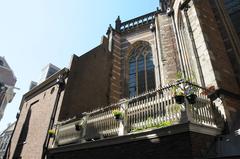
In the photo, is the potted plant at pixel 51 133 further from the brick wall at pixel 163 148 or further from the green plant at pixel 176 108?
the green plant at pixel 176 108

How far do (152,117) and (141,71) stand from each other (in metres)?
7.77

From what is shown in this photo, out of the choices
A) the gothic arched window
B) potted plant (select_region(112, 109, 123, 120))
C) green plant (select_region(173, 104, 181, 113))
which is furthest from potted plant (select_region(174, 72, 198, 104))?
the gothic arched window

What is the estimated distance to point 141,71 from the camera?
46.7 ft

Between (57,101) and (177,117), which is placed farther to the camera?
(57,101)

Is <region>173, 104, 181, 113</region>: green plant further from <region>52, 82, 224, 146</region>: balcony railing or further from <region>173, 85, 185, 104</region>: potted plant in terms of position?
<region>173, 85, 185, 104</region>: potted plant

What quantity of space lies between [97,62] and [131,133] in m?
8.24

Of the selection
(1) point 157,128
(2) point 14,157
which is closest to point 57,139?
(2) point 14,157

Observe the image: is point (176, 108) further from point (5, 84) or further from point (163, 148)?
point (5, 84)

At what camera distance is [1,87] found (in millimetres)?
25938

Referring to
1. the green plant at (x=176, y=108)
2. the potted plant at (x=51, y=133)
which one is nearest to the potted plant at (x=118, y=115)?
the green plant at (x=176, y=108)

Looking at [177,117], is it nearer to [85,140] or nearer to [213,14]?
[85,140]

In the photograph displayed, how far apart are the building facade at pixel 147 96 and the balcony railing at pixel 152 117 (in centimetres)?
3

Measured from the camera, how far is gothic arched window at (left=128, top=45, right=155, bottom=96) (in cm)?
1333

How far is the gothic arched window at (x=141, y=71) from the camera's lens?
43.7ft
